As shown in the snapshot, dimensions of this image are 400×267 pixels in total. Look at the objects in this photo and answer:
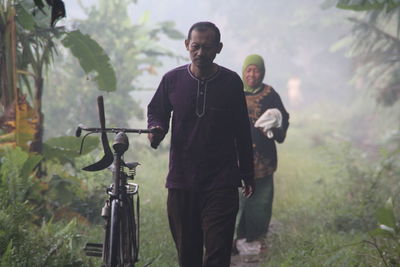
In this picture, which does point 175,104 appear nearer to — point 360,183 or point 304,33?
point 360,183

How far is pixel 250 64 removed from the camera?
668 cm

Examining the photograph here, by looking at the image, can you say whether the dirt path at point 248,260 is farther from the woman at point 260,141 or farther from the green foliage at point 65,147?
the green foliage at point 65,147

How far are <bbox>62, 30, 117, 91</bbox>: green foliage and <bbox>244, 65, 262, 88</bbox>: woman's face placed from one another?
224 cm

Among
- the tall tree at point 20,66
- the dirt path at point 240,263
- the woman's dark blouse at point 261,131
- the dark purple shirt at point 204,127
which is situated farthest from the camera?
the tall tree at point 20,66

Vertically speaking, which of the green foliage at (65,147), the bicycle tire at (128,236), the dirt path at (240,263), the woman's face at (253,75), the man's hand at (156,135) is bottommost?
the dirt path at (240,263)

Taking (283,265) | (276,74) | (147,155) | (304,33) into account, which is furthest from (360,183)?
(276,74)

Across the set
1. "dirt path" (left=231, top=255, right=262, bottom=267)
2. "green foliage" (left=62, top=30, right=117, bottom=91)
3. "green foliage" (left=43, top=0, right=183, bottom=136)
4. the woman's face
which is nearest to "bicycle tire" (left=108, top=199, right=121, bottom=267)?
"dirt path" (left=231, top=255, right=262, bottom=267)

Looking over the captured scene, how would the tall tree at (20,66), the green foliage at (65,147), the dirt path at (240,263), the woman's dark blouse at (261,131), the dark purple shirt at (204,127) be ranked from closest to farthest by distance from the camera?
the dark purple shirt at (204,127), the dirt path at (240,263), the woman's dark blouse at (261,131), the tall tree at (20,66), the green foliage at (65,147)

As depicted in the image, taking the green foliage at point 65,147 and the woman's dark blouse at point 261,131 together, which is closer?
the woman's dark blouse at point 261,131

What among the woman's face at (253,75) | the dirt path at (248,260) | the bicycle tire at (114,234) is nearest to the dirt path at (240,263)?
the dirt path at (248,260)

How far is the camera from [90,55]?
25.7ft

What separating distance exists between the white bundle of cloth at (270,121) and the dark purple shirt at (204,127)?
2.50 meters

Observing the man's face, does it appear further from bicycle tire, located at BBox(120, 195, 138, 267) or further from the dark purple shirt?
bicycle tire, located at BBox(120, 195, 138, 267)

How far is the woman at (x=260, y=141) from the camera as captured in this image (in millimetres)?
6582
